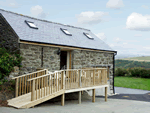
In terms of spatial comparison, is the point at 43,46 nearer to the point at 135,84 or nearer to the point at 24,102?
the point at 24,102

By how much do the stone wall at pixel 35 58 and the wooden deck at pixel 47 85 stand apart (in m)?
0.60

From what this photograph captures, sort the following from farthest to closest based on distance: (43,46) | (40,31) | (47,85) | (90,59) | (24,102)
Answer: (90,59) → (40,31) → (43,46) → (47,85) → (24,102)

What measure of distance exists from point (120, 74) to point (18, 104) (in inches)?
1048

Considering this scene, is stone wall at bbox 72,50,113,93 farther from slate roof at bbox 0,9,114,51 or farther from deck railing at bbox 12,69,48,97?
deck railing at bbox 12,69,48,97

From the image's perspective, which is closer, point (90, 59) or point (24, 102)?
point (24, 102)

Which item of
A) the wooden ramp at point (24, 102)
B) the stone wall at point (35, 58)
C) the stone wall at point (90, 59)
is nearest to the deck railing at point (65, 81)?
the wooden ramp at point (24, 102)

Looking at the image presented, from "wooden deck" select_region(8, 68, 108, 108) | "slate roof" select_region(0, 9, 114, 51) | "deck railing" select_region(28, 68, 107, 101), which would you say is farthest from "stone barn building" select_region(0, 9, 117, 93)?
"deck railing" select_region(28, 68, 107, 101)

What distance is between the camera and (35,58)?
1050 centimetres

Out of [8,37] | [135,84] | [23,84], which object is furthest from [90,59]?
[135,84]

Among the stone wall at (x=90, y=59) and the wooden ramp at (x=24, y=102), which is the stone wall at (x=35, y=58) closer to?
the stone wall at (x=90, y=59)

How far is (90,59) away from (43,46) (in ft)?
14.4

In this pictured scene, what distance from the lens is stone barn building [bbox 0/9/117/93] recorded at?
10.1 meters

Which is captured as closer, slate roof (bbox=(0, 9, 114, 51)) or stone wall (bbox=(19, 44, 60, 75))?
stone wall (bbox=(19, 44, 60, 75))

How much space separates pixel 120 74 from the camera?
31.6m
